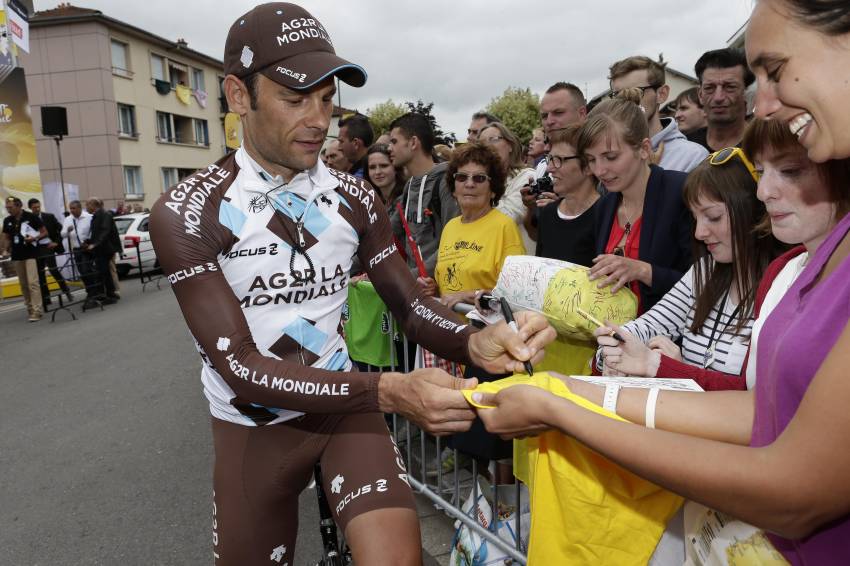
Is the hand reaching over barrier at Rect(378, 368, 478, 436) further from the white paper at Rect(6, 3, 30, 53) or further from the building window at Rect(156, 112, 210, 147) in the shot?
the building window at Rect(156, 112, 210, 147)

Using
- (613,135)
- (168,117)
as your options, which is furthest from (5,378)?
(168,117)

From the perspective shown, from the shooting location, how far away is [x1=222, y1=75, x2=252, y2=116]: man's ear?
2335mm

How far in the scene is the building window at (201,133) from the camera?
37.4 m

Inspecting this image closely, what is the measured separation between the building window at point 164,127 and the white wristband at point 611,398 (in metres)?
36.3

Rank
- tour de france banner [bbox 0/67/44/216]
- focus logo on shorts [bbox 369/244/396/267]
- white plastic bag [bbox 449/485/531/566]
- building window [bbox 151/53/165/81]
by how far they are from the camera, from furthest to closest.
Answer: building window [bbox 151/53/165/81] < tour de france banner [bbox 0/67/44/216] < white plastic bag [bbox 449/485/531/566] < focus logo on shorts [bbox 369/244/396/267]

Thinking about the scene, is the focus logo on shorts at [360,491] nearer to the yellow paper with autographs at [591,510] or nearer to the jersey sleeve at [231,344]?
the jersey sleeve at [231,344]

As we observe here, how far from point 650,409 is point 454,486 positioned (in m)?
2.25

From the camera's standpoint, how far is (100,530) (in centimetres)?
395

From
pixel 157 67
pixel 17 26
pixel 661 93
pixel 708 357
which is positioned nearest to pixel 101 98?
pixel 157 67

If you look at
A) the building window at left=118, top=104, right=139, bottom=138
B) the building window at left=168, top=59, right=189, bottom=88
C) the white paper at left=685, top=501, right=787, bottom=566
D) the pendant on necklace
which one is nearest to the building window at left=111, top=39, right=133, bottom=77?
the building window at left=118, top=104, right=139, bottom=138

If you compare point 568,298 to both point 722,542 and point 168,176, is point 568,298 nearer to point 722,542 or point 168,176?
point 722,542

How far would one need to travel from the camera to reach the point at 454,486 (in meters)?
3.73

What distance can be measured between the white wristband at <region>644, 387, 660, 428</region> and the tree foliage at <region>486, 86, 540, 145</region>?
4046cm

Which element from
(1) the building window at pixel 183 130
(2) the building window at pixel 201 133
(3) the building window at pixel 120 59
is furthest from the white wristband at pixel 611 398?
(2) the building window at pixel 201 133
